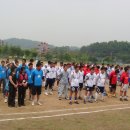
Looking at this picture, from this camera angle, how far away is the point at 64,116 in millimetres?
13648

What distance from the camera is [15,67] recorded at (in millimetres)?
15109

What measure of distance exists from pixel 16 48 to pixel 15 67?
87.4 metres

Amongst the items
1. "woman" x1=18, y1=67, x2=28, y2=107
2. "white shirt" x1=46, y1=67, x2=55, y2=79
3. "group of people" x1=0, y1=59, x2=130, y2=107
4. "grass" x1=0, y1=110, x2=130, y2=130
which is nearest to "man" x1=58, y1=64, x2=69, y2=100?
"group of people" x1=0, y1=59, x2=130, y2=107

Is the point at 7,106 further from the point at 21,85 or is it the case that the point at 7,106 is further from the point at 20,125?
the point at 20,125

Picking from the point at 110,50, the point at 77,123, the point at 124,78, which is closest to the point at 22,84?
the point at 77,123

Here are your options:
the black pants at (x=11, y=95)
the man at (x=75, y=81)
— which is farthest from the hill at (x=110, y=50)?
the black pants at (x=11, y=95)

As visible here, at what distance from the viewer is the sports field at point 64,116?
11.8m

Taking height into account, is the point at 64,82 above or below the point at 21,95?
above

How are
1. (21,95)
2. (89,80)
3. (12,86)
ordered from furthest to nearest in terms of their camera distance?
(89,80) < (21,95) < (12,86)

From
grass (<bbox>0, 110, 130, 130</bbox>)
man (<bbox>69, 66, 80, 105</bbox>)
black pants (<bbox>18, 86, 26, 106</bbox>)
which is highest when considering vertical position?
man (<bbox>69, 66, 80, 105</bbox>)

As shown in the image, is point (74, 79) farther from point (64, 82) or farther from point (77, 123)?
point (77, 123)

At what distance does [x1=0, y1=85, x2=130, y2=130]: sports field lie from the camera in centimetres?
1184

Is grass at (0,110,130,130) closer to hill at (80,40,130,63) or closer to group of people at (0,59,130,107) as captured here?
group of people at (0,59,130,107)

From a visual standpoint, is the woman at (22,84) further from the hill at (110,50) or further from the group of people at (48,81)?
the hill at (110,50)
